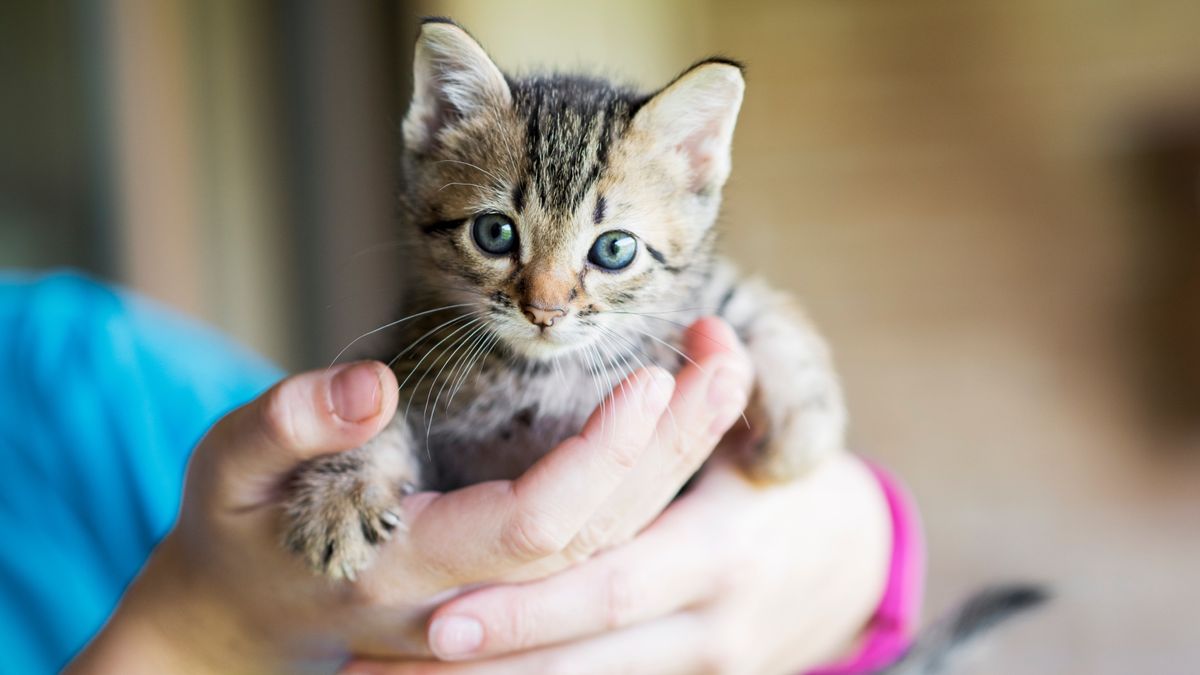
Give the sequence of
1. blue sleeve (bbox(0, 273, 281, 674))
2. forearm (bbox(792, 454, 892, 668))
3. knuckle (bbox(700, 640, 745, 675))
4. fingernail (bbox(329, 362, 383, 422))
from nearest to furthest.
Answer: fingernail (bbox(329, 362, 383, 422))
knuckle (bbox(700, 640, 745, 675))
forearm (bbox(792, 454, 892, 668))
blue sleeve (bbox(0, 273, 281, 674))

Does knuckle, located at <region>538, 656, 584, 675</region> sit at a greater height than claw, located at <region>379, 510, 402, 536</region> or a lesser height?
lesser

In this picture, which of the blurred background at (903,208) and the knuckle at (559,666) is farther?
the blurred background at (903,208)

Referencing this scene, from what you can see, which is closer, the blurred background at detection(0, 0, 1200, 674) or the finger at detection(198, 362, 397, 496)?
the finger at detection(198, 362, 397, 496)

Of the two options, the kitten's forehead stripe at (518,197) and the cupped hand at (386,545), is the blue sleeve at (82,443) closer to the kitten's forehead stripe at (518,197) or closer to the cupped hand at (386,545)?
the cupped hand at (386,545)

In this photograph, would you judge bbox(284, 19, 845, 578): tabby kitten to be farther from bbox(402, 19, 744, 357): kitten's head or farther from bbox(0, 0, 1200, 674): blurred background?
bbox(0, 0, 1200, 674): blurred background

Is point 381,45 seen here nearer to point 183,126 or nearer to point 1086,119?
point 183,126

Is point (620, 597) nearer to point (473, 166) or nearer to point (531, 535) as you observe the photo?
point (531, 535)

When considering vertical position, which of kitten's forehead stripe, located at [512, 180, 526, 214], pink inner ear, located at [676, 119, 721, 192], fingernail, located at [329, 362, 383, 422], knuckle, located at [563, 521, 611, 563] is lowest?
knuckle, located at [563, 521, 611, 563]

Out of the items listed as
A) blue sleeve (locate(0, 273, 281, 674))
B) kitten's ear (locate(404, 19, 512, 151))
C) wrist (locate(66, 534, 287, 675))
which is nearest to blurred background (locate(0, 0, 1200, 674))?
blue sleeve (locate(0, 273, 281, 674))

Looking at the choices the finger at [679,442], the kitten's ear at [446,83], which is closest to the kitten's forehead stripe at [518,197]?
the kitten's ear at [446,83]
